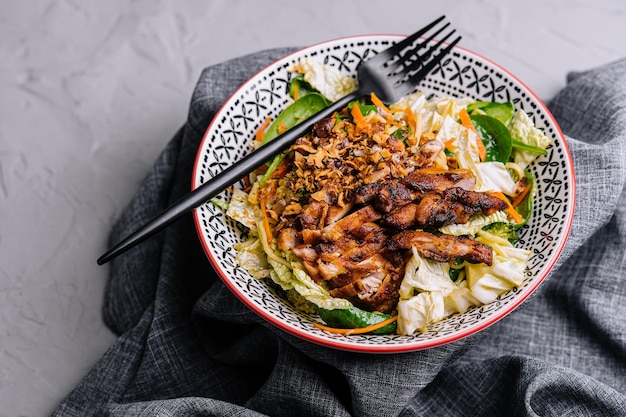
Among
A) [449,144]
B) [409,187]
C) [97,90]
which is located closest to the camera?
[409,187]

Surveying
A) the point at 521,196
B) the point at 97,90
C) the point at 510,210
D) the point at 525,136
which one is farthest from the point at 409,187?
the point at 97,90

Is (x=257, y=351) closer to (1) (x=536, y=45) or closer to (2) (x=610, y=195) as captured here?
(2) (x=610, y=195)

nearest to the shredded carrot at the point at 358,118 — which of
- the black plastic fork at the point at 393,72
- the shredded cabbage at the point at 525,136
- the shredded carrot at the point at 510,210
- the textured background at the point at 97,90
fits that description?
the black plastic fork at the point at 393,72

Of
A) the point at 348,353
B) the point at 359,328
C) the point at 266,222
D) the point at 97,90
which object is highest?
the point at 97,90

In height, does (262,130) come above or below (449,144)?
above

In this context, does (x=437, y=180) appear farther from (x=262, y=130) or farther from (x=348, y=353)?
(x=262, y=130)

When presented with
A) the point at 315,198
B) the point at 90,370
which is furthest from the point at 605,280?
the point at 90,370

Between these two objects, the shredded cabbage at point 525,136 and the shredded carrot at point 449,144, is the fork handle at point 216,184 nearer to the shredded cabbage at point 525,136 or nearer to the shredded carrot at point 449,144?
the shredded carrot at point 449,144

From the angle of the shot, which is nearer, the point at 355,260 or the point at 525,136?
the point at 355,260
